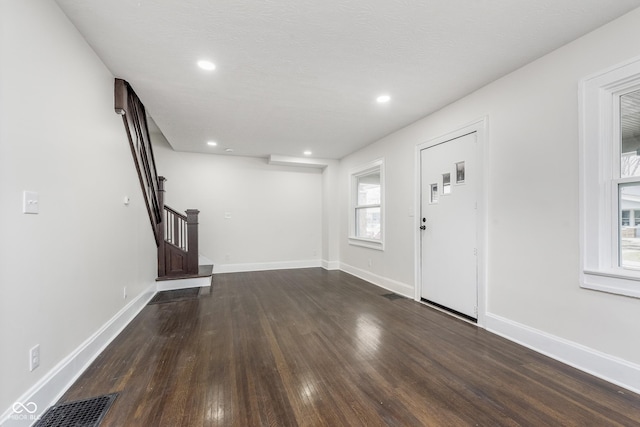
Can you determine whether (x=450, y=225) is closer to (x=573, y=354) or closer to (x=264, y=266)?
(x=573, y=354)

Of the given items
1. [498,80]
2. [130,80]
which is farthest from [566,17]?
[130,80]

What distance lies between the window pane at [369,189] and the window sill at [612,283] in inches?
136

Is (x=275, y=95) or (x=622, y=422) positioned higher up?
(x=275, y=95)

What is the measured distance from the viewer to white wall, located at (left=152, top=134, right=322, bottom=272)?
558 cm

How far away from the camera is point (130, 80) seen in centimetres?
271

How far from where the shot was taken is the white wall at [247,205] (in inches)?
220

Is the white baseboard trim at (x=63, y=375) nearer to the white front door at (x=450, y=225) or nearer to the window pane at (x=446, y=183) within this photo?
the white front door at (x=450, y=225)

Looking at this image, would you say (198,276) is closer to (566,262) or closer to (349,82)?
(349,82)

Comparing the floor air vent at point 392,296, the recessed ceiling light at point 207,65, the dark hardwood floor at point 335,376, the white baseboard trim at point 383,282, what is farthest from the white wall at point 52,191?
the white baseboard trim at point 383,282

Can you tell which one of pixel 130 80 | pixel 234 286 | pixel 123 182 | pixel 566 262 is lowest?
pixel 234 286

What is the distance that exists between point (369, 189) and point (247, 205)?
2699mm

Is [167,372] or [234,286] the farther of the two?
[234,286]

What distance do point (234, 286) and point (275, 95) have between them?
319 cm

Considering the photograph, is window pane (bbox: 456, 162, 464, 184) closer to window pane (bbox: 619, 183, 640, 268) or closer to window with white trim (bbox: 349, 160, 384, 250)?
window pane (bbox: 619, 183, 640, 268)
